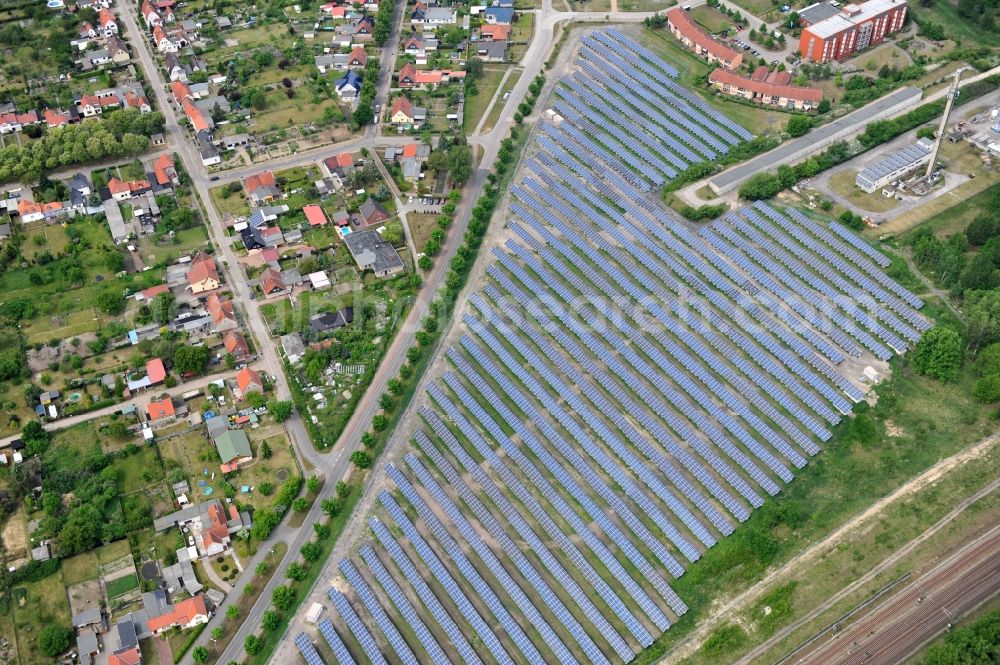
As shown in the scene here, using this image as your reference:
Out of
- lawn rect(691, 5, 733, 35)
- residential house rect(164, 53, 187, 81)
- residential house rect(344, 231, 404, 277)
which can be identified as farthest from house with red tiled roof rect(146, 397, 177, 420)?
lawn rect(691, 5, 733, 35)

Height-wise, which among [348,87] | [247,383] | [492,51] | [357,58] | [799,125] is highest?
[357,58]

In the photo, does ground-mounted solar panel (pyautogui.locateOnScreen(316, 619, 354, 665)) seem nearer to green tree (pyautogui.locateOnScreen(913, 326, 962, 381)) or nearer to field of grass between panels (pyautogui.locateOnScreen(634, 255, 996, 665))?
field of grass between panels (pyautogui.locateOnScreen(634, 255, 996, 665))

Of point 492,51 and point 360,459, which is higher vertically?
point 492,51

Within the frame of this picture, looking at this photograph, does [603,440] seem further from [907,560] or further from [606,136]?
[606,136]

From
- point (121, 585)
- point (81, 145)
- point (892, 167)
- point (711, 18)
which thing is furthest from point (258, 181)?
point (892, 167)

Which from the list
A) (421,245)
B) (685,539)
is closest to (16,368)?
(421,245)

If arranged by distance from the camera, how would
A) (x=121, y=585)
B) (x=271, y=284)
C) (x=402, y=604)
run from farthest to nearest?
(x=271, y=284)
(x=121, y=585)
(x=402, y=604)

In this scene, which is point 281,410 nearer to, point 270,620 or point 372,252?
point 270,620
